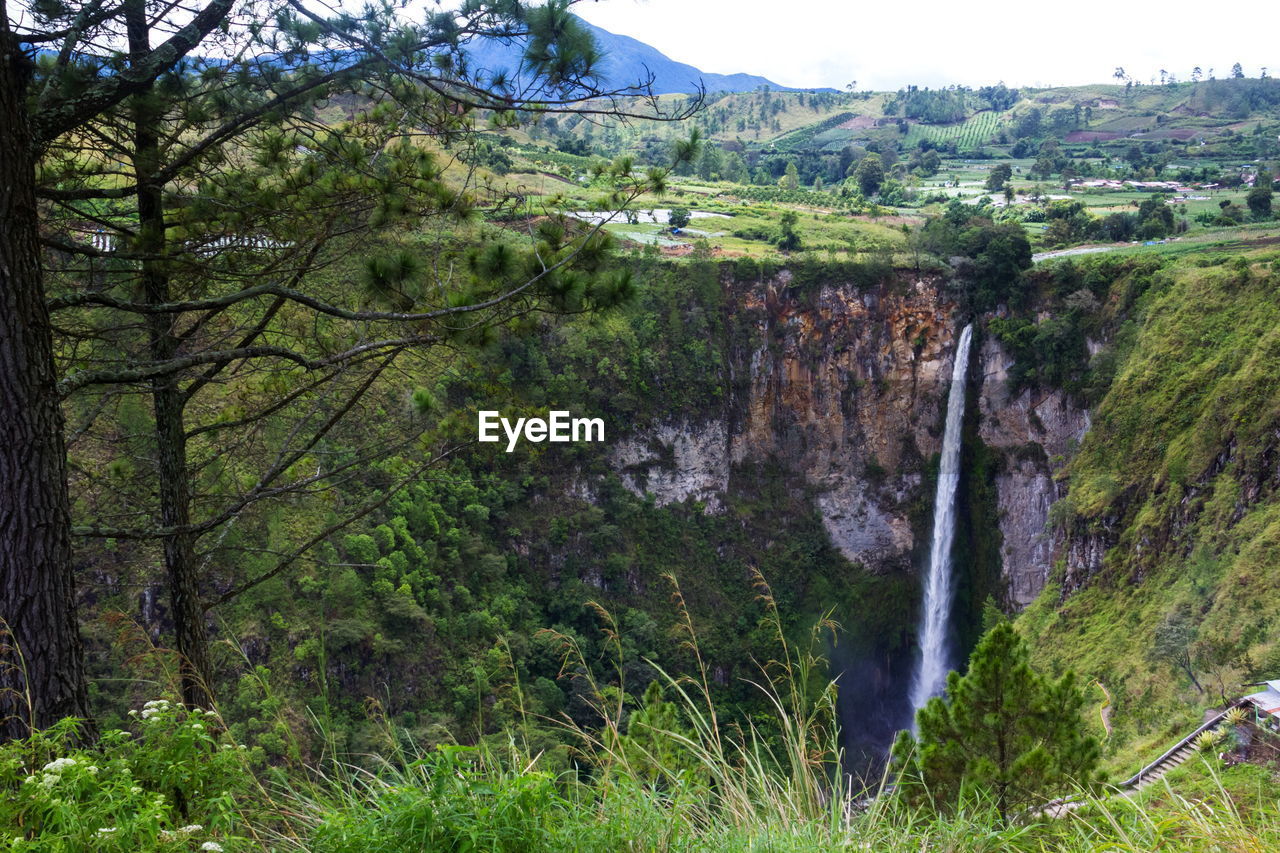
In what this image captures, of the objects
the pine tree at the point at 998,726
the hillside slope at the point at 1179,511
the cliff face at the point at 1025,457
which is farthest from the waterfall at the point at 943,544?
the pine tree at the point at 998,726

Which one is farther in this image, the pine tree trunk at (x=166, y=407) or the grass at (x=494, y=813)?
the pine tree trunk at (x=166, y=407)

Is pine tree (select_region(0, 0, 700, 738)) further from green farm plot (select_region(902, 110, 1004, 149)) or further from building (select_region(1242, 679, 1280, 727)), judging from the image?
green farm plot (select_region(902, 110, 1004, 149))

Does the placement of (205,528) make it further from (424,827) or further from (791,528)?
(791,528)

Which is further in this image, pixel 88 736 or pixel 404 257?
pixel 404 257

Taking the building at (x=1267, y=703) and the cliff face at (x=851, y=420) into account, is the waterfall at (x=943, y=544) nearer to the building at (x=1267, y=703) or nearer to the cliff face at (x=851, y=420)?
the cliff face at (x=851, y=420)

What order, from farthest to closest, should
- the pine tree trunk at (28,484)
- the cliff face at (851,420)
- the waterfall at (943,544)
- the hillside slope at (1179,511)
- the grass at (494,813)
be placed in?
the waterfall at (943,544)
the cliff face at (851,420)
the hillside slope at (1179,511)
the pine tree trunk at (28,484)
the grass at (494,813)

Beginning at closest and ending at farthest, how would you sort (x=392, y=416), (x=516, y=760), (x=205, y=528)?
1. (x=516, y=760)
2. (x=205, y=528)
3. (x=392, y=416)

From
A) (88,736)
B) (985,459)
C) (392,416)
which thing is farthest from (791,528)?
(88,736)
